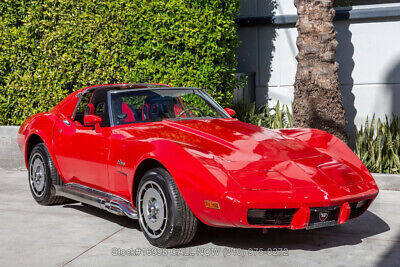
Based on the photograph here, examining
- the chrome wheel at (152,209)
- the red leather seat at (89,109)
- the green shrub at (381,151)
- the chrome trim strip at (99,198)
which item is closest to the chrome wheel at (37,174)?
the chrome trim strip at (99,198)

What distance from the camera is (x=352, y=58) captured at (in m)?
10.6

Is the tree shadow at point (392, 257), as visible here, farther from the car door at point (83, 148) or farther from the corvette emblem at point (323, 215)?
the car door at point (83, 148)

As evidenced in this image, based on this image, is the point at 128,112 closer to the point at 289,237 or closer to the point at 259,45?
the point at 289,237

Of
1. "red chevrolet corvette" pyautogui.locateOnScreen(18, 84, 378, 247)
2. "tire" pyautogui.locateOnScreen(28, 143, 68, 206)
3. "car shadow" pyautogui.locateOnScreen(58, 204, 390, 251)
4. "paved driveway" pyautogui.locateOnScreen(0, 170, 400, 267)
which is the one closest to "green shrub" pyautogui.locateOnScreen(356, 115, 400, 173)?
"paved driveway" pyautogui.locateOnScreen(0, 170, 400, 267)

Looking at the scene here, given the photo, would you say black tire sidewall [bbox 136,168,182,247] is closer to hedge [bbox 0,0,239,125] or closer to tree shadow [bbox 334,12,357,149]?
hedge [bbox 0,0,239,125]

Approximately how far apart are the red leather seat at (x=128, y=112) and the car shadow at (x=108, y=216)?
1079 mm

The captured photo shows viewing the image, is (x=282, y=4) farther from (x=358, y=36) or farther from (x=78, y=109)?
(x=78, y=109)

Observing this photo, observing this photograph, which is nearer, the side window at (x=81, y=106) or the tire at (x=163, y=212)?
the tire at (x=163, y=212)

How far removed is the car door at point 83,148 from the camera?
5938mm

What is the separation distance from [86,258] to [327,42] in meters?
5.33

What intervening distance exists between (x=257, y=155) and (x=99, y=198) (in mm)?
1757

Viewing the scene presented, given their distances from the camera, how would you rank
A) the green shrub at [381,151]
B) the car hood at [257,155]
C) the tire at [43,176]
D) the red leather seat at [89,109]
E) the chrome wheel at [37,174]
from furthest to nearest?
the green shrub at [381,151], the chrome wheel at [37,174], the tire at [43,176], the red leather seat at [89,109], the car hood at [257,155]

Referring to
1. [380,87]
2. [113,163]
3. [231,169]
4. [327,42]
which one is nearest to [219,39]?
[327,42]

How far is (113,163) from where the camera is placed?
224 inches
